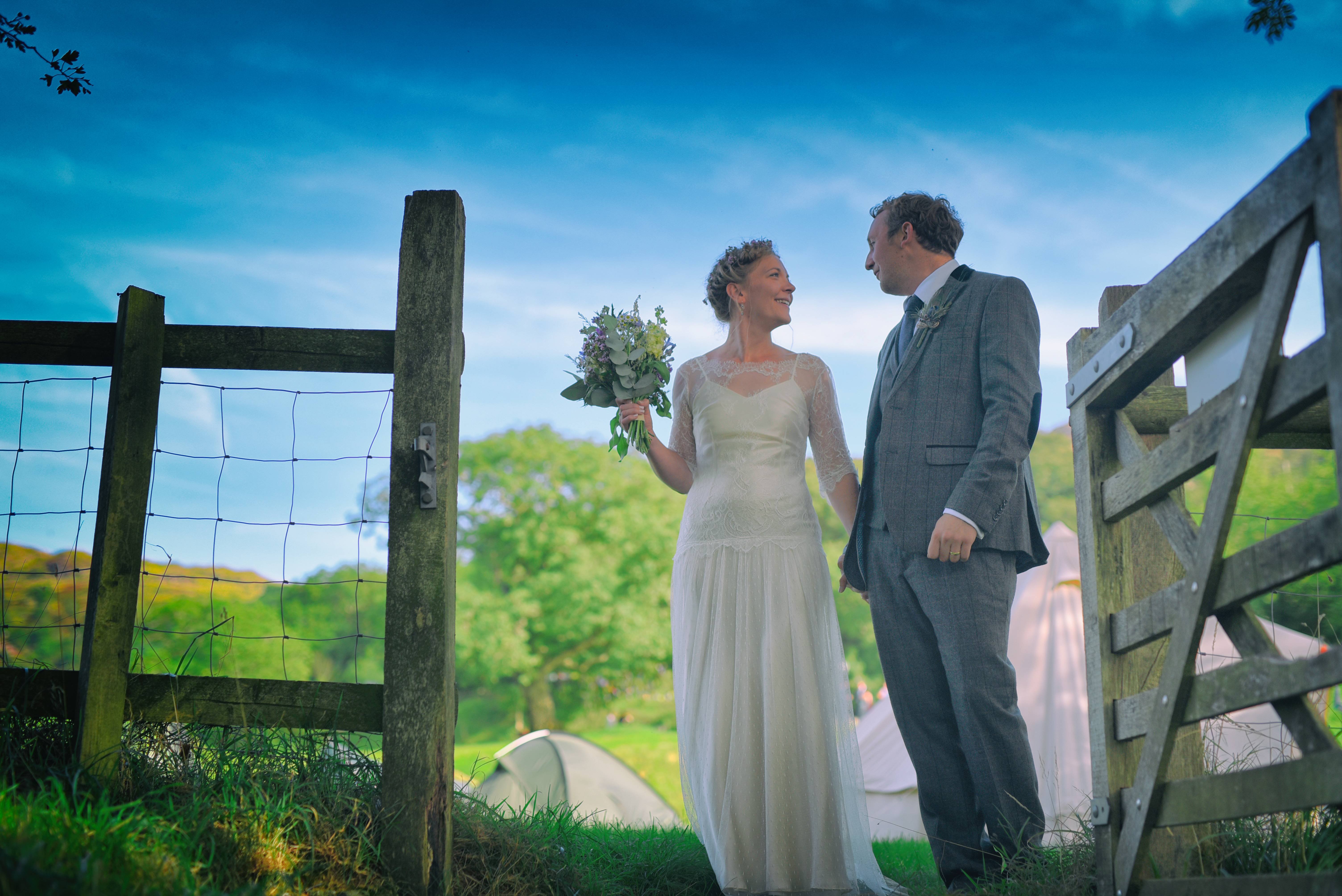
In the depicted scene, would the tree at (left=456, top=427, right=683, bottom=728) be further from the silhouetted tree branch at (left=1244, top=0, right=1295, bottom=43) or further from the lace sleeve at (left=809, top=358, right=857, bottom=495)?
the silhouetted tree branch at (left=1244, top=0, right=1295, bottom=43)

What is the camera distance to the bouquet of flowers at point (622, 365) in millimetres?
3510

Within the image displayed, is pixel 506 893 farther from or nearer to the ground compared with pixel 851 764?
nearer to the ground

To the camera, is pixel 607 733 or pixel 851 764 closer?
pixel 851 764

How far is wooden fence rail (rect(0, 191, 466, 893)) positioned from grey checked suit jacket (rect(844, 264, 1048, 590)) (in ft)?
4.58

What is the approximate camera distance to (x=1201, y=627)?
1.89 meters

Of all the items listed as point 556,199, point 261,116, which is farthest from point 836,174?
point 261,116

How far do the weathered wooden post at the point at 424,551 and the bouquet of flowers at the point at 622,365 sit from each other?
3.08 feet

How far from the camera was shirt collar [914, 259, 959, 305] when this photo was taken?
319 centimetres

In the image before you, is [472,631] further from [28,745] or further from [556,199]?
[556,199]

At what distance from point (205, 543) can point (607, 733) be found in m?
20.4

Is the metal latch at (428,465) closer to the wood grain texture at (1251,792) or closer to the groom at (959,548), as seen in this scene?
the groom at (959,548)

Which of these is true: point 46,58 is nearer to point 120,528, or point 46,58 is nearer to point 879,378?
point 120,528

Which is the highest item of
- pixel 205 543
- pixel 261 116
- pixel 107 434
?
pixel 261 116

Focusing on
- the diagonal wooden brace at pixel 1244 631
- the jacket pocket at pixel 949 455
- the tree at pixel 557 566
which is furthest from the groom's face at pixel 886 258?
the tree at pixel 557 566
